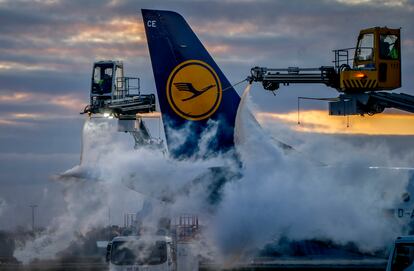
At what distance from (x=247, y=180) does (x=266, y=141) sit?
256 cm

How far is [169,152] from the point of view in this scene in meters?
54.9

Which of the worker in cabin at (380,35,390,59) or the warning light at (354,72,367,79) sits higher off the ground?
the worker in cabin at (380,35,390,59)

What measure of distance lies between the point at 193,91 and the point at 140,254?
39.3ft

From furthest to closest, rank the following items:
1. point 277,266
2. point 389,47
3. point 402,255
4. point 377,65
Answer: point 277,266 < point 389,47 < point 377,65 < point 402,255

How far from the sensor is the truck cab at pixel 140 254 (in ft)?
154

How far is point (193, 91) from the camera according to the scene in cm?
Answer: 5591

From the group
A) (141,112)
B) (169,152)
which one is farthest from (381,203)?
(141,112)

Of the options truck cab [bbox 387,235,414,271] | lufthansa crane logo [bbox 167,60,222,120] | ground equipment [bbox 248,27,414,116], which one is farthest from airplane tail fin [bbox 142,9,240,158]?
truck cab [bbox 387,235,414,271]

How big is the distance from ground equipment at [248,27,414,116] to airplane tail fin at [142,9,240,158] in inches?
266

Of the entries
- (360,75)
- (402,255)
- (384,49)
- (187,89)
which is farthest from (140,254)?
(402,255)

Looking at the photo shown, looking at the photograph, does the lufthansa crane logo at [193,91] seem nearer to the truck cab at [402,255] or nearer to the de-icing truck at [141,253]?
the de-icing truck at [141,253]

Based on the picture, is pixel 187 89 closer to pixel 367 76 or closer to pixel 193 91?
pixel 193 91

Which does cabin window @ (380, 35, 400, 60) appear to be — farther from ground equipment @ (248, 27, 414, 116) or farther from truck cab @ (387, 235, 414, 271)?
truck cab @ (387, 235, 414, 271)

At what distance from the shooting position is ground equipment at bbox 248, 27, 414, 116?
4453cm
